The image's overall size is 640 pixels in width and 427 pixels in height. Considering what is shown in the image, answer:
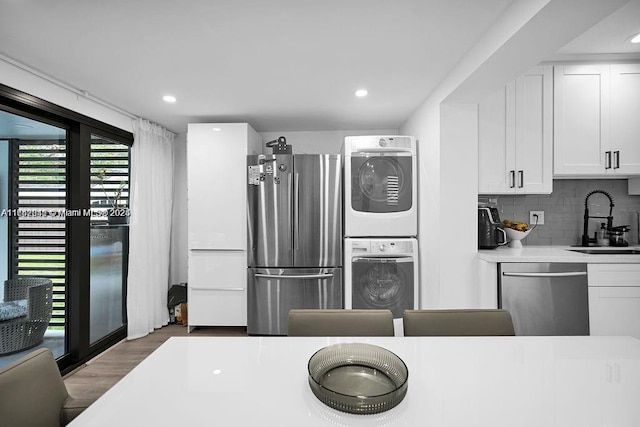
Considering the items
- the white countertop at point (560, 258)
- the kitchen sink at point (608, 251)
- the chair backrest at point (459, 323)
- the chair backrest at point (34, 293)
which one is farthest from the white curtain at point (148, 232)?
the kitchen sink at point (608, 251)

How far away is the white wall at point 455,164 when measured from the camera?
1.90 metres

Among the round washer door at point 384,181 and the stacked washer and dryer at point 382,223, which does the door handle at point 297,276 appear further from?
the round washer door at point 384,181

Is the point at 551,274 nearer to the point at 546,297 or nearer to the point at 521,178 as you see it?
the point at 546,297

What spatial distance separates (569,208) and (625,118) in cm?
→ 85

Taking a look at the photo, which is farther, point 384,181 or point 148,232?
point 148,232

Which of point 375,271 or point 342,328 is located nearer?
point 342,328

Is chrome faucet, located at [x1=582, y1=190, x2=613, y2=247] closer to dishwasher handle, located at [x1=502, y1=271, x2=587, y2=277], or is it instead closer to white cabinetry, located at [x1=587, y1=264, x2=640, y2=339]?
white cabinetry, located at [x1=587, y1=264, x2=640, y2=339]

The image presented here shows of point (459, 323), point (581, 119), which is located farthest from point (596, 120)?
point (459, 323)

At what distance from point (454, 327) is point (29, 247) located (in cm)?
303

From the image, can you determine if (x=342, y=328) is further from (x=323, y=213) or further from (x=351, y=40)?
(x=323, y=213)

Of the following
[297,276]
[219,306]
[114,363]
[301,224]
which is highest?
[301,224]

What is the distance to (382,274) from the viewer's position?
3186mm

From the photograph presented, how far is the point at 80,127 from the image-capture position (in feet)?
9.20

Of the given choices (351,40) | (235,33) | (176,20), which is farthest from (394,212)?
(176,20)
